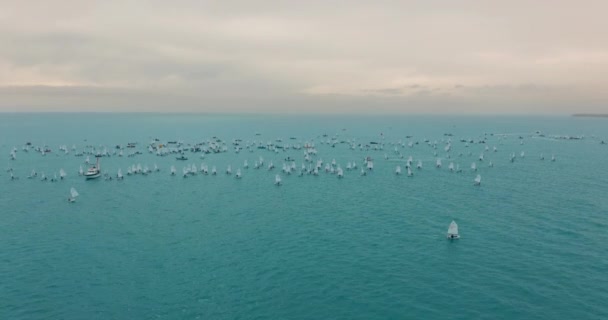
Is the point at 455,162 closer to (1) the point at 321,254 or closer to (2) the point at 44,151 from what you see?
(1) the point at 321,254

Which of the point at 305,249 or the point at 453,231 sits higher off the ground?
the point at 453,231

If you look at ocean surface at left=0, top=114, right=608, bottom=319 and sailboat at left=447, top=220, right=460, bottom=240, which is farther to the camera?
sailboat at left=447, top=220, right=460, bottom=240

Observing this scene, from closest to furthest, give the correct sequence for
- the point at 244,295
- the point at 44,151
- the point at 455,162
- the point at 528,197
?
the point at 244,295, the point at 528,197, the point at 455,162, the point at 44,151

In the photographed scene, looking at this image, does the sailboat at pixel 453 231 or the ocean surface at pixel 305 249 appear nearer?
the ocean surface at pixel 305 249

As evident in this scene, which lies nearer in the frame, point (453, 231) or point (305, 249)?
point (305, 249)

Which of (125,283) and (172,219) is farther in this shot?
(172,219)

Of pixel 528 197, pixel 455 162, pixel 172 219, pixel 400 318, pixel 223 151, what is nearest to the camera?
pixel 400 318

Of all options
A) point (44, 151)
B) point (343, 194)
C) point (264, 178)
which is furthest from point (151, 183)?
→ point (44, 151)
